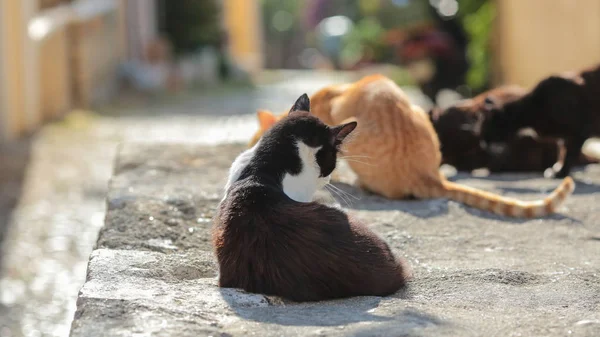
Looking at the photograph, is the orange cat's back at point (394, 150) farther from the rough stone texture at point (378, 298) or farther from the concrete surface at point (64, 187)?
the concrete surface at point (64, 187)

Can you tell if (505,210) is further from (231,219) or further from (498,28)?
(498,28)

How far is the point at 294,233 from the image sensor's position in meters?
2.51

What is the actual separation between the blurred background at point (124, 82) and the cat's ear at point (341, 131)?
2068 mm

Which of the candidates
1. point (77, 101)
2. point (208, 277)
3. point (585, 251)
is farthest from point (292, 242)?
point (77, 101)

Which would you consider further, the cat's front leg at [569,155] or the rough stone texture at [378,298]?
the cat's front leg at [569,155]

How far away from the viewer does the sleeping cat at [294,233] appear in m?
2.50

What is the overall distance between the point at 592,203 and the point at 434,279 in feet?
5.48

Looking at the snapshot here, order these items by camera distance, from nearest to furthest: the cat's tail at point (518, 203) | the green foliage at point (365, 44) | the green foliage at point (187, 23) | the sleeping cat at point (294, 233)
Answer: the sleeping cat at point (294, 233) < the cat's tail at point (518, 203) < the green foliage at point (187, 23) < the green foliage at point (365, 44)

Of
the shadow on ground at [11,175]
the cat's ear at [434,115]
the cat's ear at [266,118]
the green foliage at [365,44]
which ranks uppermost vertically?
the cat's ear at [266,118]

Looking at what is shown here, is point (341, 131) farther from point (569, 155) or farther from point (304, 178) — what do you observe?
point (569, 155)

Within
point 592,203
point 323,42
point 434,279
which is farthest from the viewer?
point 323,42

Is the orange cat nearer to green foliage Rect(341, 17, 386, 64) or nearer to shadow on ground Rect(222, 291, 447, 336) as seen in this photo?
shadow on ground Rect(222, 291, 447, 336)

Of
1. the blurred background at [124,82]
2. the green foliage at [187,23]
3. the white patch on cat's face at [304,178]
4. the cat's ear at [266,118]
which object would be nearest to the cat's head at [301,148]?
the white patch on cat's face at [304,178]

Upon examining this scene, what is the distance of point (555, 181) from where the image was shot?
4879 mm
